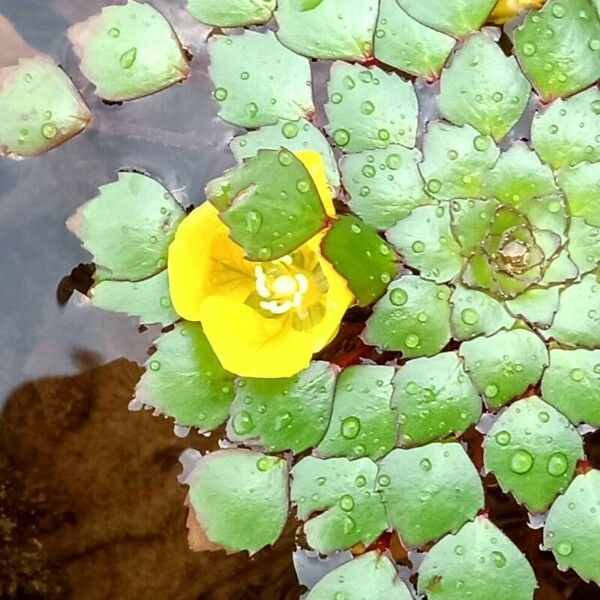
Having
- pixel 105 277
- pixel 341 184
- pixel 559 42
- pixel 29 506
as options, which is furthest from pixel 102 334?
pixel 559 42

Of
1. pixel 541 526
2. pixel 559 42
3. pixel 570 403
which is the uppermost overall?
pixel 559 42

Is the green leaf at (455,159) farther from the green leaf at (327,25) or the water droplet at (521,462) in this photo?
the water droplet at (521,462)

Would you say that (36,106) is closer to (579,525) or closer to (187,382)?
(187,382)

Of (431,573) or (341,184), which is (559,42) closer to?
(341,184)

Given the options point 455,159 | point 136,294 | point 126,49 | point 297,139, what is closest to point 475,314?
point 455,159

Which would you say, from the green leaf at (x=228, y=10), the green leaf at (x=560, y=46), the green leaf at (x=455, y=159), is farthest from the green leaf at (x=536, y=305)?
the green leaf at (x=228, y=10)
